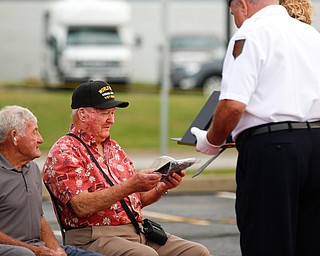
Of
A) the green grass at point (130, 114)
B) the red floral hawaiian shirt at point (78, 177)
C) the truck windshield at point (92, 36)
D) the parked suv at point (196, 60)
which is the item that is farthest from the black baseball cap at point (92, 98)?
the truck windshield at point (92, 36)

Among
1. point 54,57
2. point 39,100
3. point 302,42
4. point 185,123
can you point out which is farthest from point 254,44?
point 54,57

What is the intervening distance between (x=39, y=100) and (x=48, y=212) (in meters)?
11.5

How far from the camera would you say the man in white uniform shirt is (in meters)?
4.70

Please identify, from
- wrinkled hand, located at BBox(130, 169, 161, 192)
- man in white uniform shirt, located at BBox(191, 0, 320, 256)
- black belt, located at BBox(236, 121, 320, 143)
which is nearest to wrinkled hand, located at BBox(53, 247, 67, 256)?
wrinkled hand, located at BBox(130, 169, 161, 192)

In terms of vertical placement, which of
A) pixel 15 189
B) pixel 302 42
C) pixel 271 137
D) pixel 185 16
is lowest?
pixel 185 16

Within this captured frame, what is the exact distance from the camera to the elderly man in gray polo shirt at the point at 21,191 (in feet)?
17.6

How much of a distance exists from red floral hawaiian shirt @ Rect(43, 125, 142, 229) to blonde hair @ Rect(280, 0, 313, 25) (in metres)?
1.28

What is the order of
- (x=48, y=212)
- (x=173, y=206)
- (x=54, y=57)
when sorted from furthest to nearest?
(x=54, y=57) → (x=173, y=206) → (x=48, y=212)

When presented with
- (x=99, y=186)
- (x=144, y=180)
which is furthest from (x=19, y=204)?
(x=144, y=180)

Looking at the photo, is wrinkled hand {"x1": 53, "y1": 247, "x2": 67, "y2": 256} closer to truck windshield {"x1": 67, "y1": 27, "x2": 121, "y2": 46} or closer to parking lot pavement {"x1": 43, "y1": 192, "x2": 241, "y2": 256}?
parking lot pavement {"x1": 43, "y1": 192, "x2": 241, "y2": 256}

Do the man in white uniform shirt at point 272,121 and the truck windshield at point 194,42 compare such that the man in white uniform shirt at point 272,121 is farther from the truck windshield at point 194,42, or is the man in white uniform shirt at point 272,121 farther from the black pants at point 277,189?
the truck windshield at point 194,42

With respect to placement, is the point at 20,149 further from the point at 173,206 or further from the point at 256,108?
the point at 173,206

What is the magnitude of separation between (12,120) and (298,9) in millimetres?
1627

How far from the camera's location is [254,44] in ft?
15.4
